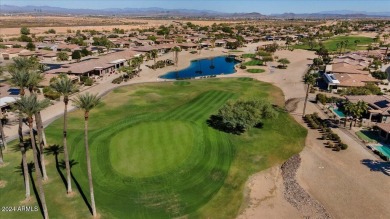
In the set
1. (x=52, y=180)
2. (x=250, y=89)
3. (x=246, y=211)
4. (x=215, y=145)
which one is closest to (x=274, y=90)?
(x=250, y=89)

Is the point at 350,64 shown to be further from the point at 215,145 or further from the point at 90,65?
the point at 90,65

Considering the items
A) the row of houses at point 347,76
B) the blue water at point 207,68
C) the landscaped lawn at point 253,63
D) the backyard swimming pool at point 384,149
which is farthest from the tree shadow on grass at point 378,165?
the landscaped lawn at point 253,63

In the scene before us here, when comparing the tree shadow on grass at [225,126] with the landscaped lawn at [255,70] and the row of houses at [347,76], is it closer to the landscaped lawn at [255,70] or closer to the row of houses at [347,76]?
the row of houses at [347,76]

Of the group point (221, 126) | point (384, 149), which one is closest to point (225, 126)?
point (221, 126)

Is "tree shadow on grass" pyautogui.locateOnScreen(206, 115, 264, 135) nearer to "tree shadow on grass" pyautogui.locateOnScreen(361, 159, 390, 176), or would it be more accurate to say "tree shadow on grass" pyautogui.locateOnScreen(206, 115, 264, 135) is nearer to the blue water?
"tree shadow on grass" pyautogui.locateOnScreen(361, 159, 390, 176)

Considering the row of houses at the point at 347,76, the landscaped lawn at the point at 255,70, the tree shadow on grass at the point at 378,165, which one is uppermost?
the row of houses at the point at 347,76

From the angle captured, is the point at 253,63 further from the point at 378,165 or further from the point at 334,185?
the point at 334,185
